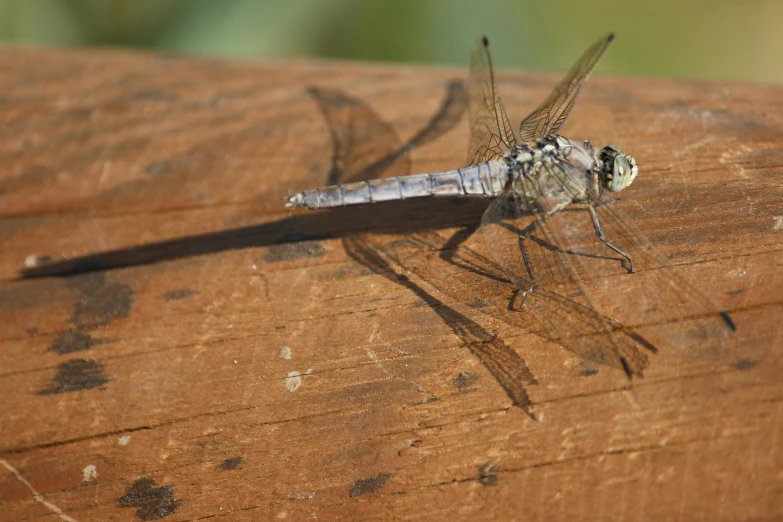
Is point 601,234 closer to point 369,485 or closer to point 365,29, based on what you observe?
point 369,485

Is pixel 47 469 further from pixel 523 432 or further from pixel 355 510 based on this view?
pixel 523 432

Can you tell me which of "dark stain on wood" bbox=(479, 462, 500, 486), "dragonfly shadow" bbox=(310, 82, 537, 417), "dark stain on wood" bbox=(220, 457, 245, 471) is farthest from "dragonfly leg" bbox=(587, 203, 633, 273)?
"dark stain on wood" bbox=(220, 457, 245, 471)

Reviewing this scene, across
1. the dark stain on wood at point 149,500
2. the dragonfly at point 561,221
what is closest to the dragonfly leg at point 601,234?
the dragonfly at point 561,221

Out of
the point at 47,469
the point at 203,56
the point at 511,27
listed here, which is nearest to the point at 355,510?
the point at 47,469

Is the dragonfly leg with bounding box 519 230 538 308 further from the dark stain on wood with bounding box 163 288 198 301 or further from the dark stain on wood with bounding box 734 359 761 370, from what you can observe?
the dark stain on wood with bounding box 163 288 198 301

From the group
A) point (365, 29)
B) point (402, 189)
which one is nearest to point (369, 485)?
point (402, 189)

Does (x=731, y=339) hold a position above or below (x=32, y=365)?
below
